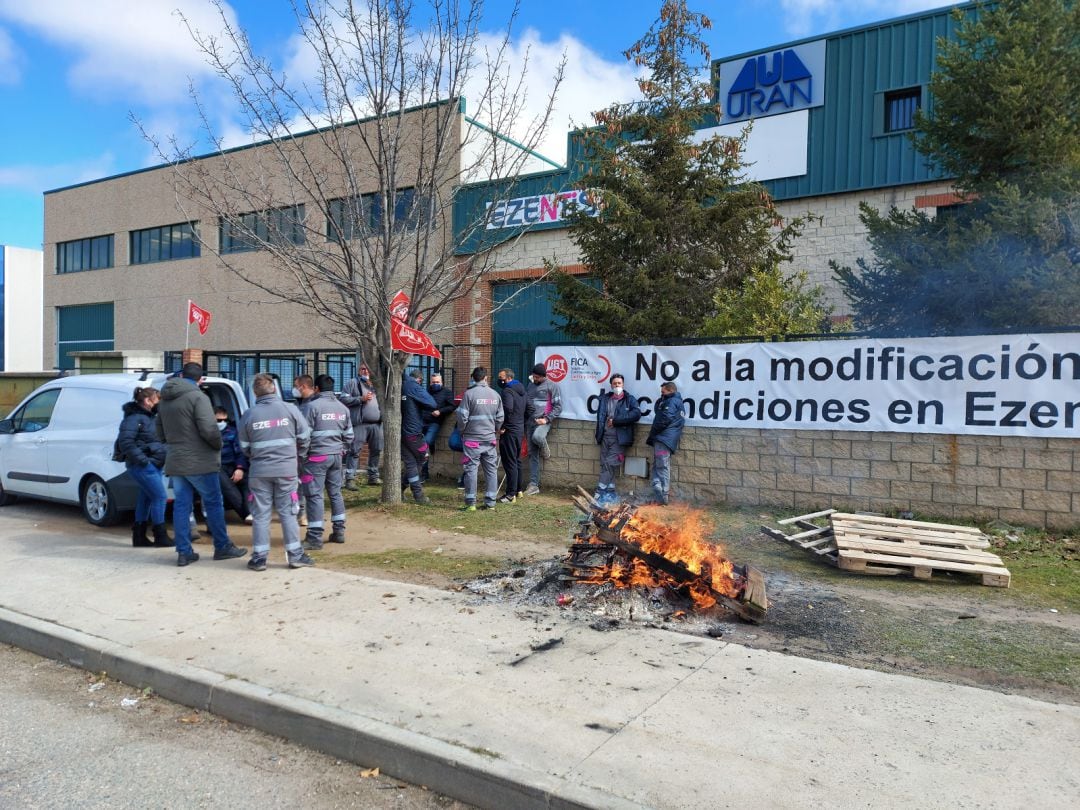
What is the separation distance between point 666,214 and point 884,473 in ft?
18.5

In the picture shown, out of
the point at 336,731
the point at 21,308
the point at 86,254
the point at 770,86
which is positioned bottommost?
the point at 336,731

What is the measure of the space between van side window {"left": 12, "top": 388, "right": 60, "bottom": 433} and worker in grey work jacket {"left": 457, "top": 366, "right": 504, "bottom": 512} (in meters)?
5.21

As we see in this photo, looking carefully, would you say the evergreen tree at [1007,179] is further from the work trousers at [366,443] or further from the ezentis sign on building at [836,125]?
the work trousers at [366,443]

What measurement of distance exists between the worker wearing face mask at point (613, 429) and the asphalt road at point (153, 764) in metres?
6.91

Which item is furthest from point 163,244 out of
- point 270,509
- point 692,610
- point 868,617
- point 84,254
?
point 868,617

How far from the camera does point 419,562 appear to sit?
7.41 m

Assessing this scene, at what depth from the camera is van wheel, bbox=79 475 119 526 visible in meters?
9.01

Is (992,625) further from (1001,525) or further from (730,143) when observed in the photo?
(730,143)

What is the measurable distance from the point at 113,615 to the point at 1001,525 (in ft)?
28.3

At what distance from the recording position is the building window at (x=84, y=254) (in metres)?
30.2

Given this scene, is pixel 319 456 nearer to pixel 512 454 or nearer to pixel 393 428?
pixel 393 428

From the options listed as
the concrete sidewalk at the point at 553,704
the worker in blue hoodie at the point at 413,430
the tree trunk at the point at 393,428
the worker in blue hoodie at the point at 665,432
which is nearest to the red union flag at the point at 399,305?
the tree trunk at the point at 393,428

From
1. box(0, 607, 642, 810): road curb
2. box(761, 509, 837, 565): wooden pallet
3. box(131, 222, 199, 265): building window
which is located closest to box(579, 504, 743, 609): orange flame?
box(761, 509, 837, 565): wooden pallet

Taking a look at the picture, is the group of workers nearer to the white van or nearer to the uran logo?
the white van
